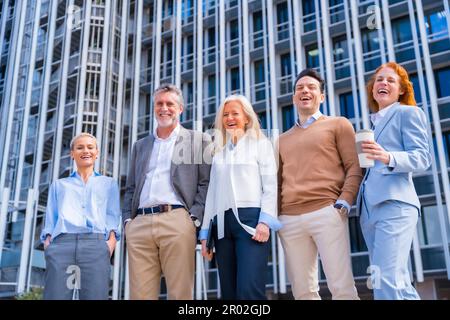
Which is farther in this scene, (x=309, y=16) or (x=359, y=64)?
(x=309, y=16)

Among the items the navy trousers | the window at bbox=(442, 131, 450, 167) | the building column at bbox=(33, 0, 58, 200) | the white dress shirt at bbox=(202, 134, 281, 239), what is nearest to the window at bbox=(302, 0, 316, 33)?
the window at bbox=(442, 131, 450, 167)

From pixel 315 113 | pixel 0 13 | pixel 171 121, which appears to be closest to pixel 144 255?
pixel 171 121

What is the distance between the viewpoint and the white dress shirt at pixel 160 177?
4293 millimetres

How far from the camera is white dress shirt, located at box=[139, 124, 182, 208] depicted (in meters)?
4.29

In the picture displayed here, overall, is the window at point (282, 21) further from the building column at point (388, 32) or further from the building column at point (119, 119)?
the building column at point (119, 119)

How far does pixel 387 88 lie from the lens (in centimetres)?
410

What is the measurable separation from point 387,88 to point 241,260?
1697 millimetres

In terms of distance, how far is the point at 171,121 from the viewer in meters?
4.56

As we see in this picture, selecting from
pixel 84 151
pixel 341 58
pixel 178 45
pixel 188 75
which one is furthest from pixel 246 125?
pixel 178 45

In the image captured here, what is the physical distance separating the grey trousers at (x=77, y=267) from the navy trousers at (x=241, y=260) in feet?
3.43

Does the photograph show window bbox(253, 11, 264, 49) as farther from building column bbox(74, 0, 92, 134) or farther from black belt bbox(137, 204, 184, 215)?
black belt bbox(137, 204, 184, 215)

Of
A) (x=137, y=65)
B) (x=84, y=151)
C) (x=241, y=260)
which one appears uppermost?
(x=137, y=65)

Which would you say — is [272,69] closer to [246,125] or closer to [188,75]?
[188,75]

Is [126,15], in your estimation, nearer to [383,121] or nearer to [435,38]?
[435,38]
